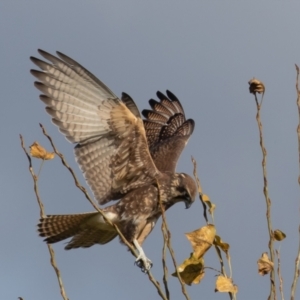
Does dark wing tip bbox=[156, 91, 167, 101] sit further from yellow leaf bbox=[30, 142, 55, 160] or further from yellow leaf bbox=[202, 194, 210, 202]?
yellow leaf bbox=[202, 194, 210, 202]

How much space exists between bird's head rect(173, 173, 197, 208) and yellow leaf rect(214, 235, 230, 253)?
9.96 feet

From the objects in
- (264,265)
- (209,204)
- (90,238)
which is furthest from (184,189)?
(264,265)

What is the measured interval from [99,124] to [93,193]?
0.61 metres

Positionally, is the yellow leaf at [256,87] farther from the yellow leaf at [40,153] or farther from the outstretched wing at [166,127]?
the outstretched wing at [166,127]

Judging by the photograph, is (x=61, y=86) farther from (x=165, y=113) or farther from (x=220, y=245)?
(x=220, y=245)

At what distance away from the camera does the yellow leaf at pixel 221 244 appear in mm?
3195

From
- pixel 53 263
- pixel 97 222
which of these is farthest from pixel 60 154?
pixel 97 222

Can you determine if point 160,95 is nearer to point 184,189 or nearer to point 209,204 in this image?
point 184,189

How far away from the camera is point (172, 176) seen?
21.1ft

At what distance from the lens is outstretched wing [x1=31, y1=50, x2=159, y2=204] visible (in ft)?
19.9

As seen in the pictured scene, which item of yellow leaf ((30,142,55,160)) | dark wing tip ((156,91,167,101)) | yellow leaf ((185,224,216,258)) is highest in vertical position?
dark wing tip ((156,91,167,101))

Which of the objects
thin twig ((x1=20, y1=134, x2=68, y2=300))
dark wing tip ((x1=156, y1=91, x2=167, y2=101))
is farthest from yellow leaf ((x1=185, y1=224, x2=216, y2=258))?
dark wing tip ((x1=156, y1=91, x2=167, y2=101))

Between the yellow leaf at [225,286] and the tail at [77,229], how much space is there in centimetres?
271

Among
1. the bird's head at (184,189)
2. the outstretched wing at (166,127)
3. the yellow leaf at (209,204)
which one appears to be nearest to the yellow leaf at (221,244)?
the yellow leaf at (209,204)
